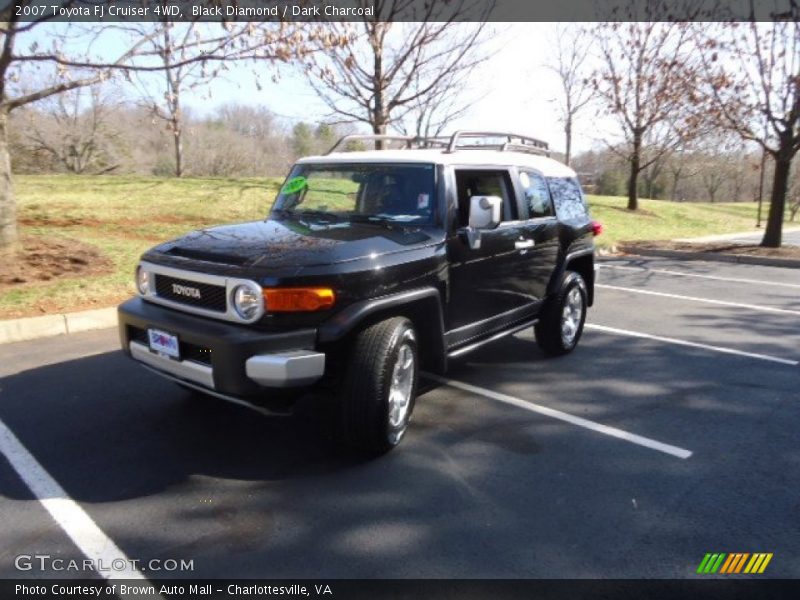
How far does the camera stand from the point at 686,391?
4.95m

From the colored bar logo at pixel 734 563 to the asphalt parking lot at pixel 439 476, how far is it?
39 mm

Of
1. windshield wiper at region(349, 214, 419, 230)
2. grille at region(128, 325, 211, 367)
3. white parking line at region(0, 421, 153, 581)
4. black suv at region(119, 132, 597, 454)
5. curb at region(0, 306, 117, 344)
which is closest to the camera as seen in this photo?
white parking line at region(0, 421, 153, 581)

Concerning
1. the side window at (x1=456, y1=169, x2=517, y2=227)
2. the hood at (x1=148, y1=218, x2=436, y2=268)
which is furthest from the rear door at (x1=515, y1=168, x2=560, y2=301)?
the hood at (x1=148, y1=218, x2=436, y2=268)

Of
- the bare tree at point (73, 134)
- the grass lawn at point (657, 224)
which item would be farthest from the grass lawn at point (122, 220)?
the bare tree at point (73, 134)

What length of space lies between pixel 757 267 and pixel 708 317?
616 cm

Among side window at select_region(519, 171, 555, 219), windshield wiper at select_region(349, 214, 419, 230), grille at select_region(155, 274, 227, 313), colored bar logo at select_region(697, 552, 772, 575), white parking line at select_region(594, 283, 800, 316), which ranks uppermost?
side window at select_region(519, 171, 555, 219)

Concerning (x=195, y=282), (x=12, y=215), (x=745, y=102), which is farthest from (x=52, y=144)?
(x=195, y=282)

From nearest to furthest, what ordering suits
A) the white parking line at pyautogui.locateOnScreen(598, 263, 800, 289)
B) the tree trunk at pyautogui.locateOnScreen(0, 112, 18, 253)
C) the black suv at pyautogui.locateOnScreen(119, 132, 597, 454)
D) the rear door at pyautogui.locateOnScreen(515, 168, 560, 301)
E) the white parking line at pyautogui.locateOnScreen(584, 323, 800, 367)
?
the black suv at pyautogui.locateOnScreen(119, 132, 597, 454) < the rear door at pyautogui.locateOnScreen(515, 168, 560, 301) < the white parking line at pyautogui.locateOnScreen(584, 323, 800, 367) < the tree trunk at pyautogui.locateOnScreen(0, 112, 18, 253) < the white parking line at pyautogui.locateOnScreen(598, 263, 800, 289)

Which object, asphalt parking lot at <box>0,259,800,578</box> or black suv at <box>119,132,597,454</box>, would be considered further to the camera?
black suv at <box>119,132,597,454</box>

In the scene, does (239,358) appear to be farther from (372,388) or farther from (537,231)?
(537,231)

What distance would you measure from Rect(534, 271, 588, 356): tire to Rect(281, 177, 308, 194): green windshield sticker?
2.53 meters

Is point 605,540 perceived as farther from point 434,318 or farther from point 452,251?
point 452,251

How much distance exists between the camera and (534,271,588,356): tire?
220 inches

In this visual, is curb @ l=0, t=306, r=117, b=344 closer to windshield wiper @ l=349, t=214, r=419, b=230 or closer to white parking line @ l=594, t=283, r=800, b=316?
windshield wiper @ l=349, t=214, r=419, b=230
